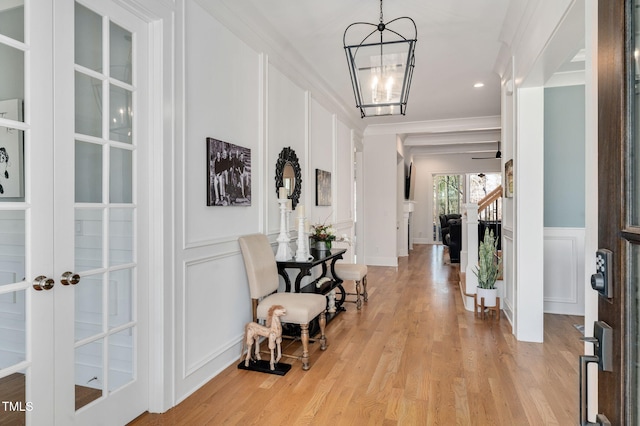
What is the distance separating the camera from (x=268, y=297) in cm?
322

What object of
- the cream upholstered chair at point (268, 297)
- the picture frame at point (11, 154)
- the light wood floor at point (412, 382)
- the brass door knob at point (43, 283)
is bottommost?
the light wood floor at point (412, 382)

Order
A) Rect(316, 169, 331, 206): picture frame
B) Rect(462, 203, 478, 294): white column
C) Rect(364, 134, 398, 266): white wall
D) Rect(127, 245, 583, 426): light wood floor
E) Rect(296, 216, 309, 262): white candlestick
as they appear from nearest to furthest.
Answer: Rect(127, 245, 583, 426): light wood floor → Rect(296, 216, 309, 262): white candlestick → Rect(462, 203, 478, 294): white column → Rect(316, 169, 331, 206): picture frame → Rect(364, 134, 398, 266): white wall

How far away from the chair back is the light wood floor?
2.13 ft

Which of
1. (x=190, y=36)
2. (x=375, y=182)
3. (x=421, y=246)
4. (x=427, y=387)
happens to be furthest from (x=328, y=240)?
(x=421, y=246)

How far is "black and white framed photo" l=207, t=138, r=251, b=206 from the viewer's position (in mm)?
2834

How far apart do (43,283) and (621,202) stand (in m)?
2.12

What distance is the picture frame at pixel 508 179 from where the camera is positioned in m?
3.89

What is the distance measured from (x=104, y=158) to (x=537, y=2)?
3.10 meters

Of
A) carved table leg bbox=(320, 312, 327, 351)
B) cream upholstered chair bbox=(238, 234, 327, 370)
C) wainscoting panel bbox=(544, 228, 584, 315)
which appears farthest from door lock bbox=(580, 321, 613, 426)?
wainscoting panel bbox=(544, 228, 584, 315)

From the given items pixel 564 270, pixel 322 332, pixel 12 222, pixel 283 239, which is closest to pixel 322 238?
pixel 283 239

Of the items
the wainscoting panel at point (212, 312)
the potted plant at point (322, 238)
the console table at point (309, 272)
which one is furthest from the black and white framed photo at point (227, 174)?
the potted plant at point (322, 238)

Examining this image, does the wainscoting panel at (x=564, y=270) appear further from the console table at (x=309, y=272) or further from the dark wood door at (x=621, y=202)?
the dark wood door at (x=621, y=202)

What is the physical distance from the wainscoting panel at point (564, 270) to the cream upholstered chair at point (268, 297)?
2833 mm

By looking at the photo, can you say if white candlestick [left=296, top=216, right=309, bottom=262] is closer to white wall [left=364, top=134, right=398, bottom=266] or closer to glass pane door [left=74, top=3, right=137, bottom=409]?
glass pane door [left=74, top=3, right=137, bottom=409]
